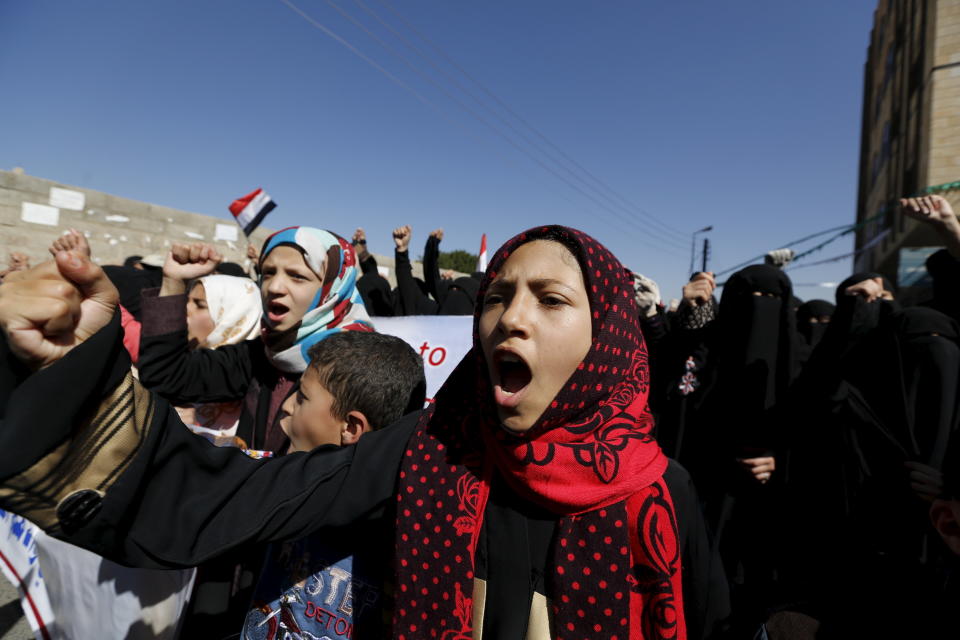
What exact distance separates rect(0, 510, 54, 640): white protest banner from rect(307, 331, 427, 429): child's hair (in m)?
1.12

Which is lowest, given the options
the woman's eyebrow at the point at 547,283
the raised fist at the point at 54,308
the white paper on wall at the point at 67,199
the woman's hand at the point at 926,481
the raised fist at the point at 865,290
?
the woman's hand at the point at 926,481

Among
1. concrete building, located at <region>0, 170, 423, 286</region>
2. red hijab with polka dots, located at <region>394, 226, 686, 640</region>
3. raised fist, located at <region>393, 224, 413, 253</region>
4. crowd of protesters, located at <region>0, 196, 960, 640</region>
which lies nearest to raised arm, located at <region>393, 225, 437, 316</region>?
raised fist, located at <region>393, 224, 413, 253</region>

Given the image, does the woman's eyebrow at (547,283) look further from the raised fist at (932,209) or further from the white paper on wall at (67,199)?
the white paper on wall at (67,199)

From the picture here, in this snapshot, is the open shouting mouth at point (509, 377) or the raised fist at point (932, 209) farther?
the raised fist at point (932, 209)

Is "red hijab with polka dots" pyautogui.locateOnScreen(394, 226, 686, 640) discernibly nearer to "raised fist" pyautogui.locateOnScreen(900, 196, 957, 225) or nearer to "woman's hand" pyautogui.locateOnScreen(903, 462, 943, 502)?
"woman's hand" pyautogui.locateOnScreen(903, 462, 943, 502)

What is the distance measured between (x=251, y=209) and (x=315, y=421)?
17.9ft

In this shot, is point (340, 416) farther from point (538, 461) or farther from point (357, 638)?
point (538, 461)

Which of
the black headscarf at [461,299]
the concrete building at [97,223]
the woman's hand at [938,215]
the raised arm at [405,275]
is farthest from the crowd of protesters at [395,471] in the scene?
the concrete building at [97,223]

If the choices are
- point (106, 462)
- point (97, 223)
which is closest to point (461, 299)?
point (106, 462)

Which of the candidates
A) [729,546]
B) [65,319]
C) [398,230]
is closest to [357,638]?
[65,319]

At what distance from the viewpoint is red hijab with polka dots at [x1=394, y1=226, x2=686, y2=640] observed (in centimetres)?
106

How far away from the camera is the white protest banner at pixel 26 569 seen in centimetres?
164

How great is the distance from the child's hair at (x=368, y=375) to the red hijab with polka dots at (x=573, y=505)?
1.13 feet

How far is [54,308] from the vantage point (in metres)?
0.77
